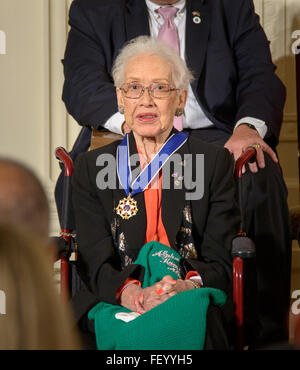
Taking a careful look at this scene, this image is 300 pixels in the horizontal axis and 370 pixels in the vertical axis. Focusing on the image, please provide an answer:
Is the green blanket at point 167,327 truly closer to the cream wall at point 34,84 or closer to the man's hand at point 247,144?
the man's hand at point 247,144

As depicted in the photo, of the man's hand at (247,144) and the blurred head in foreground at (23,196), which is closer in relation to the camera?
the blurred head in foreground at (23,196)

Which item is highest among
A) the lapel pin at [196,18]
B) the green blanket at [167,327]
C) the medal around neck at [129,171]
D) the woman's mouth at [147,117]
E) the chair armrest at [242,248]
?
the lapel pin at [196,18]

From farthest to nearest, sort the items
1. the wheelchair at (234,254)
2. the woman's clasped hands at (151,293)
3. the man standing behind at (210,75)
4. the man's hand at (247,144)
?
1. the man standing behind at (210,75)
2. the man's hand at (247,144)
3. the wheelchair at (234,254)
4. the woman's clasped hands at (151,293)

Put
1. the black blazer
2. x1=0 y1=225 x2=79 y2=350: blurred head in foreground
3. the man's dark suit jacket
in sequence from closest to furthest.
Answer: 1. x1=0 y1=225 x2=79 y2=350: blurred head in foreground
2. the black blazer
3. the man's dark suit jacket

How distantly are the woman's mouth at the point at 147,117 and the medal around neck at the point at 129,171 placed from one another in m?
0.09

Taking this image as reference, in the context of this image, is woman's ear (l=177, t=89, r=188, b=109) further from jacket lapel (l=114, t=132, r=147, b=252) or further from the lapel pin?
the lapel pin

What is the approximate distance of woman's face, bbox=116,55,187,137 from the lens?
2375mm

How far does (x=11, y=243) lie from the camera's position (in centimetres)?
71

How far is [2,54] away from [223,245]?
1817 mm

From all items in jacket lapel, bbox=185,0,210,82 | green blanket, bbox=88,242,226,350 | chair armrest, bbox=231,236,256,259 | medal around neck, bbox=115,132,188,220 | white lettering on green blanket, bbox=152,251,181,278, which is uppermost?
jacket lapel, bbox=185,0,210,82

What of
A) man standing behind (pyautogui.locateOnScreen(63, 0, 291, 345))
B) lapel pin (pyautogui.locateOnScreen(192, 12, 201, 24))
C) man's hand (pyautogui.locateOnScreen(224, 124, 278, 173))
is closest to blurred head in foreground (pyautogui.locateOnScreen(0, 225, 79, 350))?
man's hand (pyautogui.locateOnScreen(224, 124, 278, 173))

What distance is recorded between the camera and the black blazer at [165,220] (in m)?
2.23

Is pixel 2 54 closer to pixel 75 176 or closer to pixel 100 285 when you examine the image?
pixel 75 176

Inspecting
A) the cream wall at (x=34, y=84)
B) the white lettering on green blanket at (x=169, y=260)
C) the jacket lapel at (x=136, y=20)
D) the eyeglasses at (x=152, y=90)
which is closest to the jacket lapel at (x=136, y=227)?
the white lettering on green blanket at (x=169, y=260)
